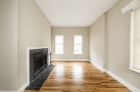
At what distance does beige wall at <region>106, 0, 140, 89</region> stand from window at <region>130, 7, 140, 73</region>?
0.12 meters

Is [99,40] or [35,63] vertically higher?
[99,40]

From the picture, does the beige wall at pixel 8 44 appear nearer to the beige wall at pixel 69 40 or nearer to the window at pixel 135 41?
the window at pixel 135 41

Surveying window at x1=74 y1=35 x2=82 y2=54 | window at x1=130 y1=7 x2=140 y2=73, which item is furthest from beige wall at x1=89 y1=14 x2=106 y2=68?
window at x1=74 y1=35 x2=82 y2=54

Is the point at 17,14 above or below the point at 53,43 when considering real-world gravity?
above

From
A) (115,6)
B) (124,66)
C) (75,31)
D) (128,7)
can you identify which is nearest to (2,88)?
(124,66)

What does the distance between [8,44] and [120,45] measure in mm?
3130

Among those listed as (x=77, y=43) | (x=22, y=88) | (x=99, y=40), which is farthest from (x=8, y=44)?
(x=77, y=43)

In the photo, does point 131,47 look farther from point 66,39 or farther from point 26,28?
point 66,39

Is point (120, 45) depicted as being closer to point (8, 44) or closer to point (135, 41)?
point (135, 41)

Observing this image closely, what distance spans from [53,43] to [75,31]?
1959 millimetres

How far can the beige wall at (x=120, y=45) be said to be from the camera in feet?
7.18

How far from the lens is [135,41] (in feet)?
6.64

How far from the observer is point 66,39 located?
20.1 ft

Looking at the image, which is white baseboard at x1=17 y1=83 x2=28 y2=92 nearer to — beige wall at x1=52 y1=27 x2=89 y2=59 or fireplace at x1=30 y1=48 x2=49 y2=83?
fireplace at x1=30 y1=48 x2=49 y2=83
